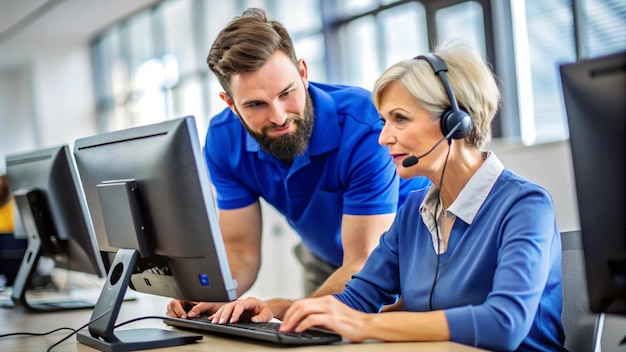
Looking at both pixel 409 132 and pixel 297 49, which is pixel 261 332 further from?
pixel 297 49

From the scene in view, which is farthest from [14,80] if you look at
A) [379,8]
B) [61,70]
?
[379,8]

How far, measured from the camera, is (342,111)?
6.80ft

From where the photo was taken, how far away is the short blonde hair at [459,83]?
147 cm

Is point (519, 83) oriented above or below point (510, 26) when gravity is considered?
below

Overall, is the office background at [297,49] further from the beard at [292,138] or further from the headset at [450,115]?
the beard at [292,138]

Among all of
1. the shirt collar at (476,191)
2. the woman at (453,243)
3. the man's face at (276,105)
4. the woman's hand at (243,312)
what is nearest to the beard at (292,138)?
the man's face at (276,105)

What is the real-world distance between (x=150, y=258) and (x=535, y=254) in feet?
2.50

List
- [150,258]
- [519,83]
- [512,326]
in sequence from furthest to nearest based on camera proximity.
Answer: [519,83] < [150,258] < [512,326]

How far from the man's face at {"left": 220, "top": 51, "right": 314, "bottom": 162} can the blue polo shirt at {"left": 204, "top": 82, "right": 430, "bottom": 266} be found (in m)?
0.06

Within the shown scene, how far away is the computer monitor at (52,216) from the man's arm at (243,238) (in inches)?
15.2

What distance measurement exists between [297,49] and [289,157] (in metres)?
3.78

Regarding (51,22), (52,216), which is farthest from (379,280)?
(51,22)

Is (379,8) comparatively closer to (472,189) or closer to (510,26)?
(510,26)

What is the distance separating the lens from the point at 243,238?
2.24m
